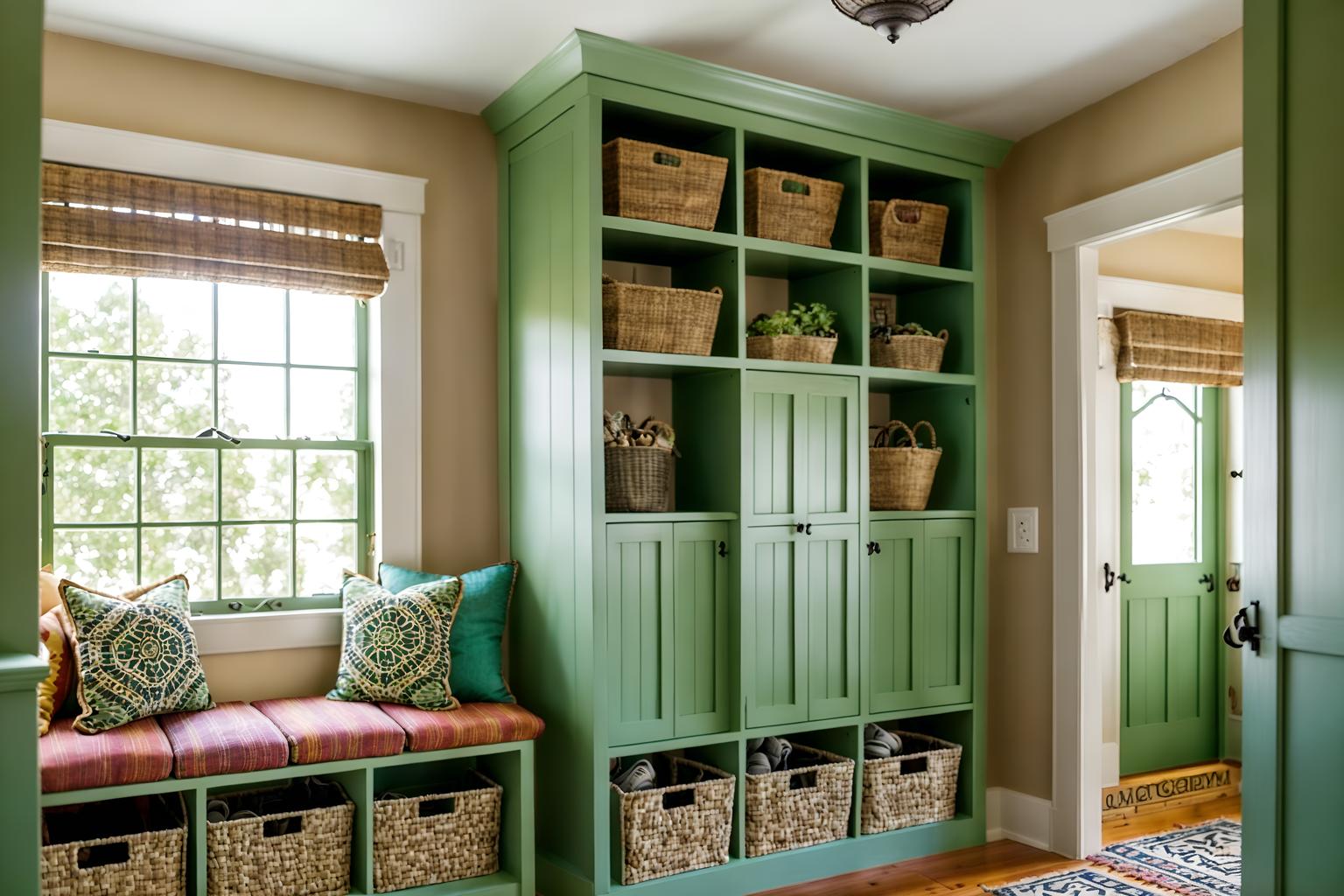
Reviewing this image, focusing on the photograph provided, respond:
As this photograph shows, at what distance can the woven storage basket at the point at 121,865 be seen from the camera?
8.81ft

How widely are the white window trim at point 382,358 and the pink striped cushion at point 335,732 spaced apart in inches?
11.1

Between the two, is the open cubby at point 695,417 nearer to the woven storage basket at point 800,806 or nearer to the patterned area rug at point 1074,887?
the woven storage basket at point 800,806

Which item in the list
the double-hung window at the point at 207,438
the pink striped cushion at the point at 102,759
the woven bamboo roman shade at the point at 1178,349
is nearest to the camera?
the pink striped cushion at the point at 102,759

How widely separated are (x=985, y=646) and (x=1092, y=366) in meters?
1.10

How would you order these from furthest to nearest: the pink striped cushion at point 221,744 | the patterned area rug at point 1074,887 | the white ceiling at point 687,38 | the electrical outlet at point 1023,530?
the electrical outlet at point 1023,530
the patterned area rug at point 1074,887
the white ceiling at point 687,38
the pink striped cushion at point 221,744

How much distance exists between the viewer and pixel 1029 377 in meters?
4.09

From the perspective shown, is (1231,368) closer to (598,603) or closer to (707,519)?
(707,519)

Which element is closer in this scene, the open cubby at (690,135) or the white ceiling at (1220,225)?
the open cubby at (690,135)

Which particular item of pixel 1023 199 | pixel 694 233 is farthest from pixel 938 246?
pixel 694 233

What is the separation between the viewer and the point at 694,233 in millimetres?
3445

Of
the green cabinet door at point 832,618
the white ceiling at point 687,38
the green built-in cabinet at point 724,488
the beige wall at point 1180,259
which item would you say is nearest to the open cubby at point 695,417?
the green built-in cabinet at point 724,488

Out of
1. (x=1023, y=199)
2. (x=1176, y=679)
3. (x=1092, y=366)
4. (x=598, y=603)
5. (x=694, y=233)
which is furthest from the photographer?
(x=1176, y=679)

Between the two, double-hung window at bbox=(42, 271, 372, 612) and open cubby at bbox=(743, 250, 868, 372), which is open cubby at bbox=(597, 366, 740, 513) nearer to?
open cubby at bbox=(743, 250, 868, 372)

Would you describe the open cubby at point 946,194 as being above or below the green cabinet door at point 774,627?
above
